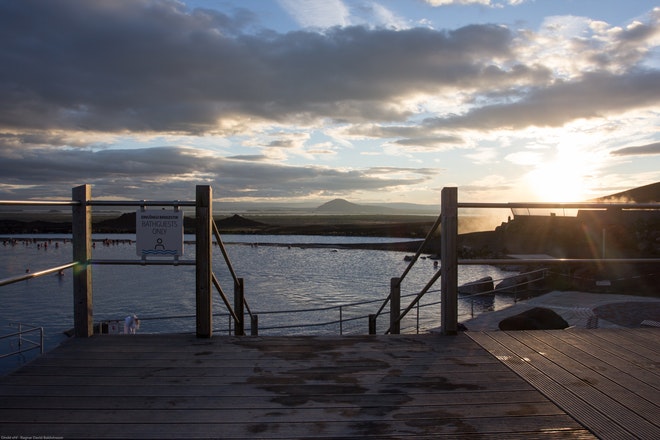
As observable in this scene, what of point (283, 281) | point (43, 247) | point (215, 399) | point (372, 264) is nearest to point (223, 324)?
point (283, 281)

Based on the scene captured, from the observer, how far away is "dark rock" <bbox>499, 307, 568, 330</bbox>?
920 cm

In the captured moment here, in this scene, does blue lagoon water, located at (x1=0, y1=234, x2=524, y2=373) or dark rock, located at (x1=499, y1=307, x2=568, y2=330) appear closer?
dark rock, located at (x1=499, y1=307, x2=568, y2=330)

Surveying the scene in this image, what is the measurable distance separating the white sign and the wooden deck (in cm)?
88

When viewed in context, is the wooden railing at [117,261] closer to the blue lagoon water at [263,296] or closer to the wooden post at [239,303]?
the wooden post at [239,303]

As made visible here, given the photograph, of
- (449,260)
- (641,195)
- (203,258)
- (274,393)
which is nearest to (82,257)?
(203,258)

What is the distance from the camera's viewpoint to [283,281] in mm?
38250

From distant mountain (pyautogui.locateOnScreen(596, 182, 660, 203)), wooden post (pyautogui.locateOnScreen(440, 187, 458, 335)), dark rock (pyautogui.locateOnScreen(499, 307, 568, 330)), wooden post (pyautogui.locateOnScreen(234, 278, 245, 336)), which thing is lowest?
dark rock (pyautogui.locateOnScreen(499, 307, 568, 330))

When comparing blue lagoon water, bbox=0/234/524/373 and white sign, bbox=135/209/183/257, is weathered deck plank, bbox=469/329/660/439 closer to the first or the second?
white sign, bbox=135/209/183/257

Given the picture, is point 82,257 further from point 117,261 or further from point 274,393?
point 274,393

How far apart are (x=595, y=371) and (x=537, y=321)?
5802 millimetres

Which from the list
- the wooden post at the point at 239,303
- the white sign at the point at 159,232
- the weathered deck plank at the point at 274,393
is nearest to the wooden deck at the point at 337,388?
the weathered deck plank at the point at 274,393

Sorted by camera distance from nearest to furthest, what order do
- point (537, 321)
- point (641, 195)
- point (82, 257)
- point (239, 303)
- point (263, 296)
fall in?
point (82, 257) < point (239, 303) < point (537, 321) < point (263, 296) < point (641, 195)

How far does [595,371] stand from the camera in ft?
12.9

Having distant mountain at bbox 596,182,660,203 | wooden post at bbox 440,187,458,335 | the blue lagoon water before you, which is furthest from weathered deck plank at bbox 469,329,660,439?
distant mountain at bbox 596,182,660,203
